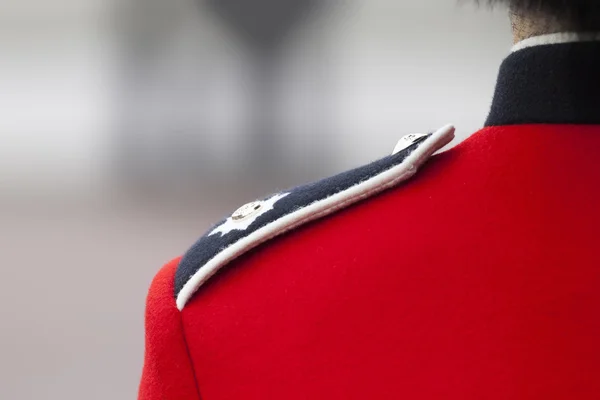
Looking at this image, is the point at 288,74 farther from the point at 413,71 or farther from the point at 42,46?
the point at 42,46

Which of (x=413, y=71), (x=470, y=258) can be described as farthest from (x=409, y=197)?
(x=413, y=71)

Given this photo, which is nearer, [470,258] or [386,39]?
[470,258]

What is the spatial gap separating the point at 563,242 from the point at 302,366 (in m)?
0.18

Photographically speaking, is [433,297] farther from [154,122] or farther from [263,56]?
[154,122]

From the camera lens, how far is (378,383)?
393 millimetres

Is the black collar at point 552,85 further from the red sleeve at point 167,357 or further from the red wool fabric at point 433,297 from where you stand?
the red sleeve at point 167,357

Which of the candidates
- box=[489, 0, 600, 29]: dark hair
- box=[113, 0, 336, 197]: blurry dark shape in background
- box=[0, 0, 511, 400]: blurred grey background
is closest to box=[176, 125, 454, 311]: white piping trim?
box=[489, 0, 600, 29]: dark hair

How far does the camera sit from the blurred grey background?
1535 millimetres

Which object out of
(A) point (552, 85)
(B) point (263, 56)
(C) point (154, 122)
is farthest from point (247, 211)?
(C) point (154, 122)

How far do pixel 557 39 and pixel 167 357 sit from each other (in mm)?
315

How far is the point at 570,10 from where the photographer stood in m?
0.33

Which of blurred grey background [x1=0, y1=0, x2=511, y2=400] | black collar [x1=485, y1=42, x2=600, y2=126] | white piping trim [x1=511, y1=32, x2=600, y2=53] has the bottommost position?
blurred grey background [x1=0, y1=0, x2=511, y2=400]

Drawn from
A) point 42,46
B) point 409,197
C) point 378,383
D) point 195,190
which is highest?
point 42,46

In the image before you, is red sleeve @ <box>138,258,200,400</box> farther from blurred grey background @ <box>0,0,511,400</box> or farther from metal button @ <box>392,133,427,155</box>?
blurred grey background @ <box>0,0,511,400</box>
